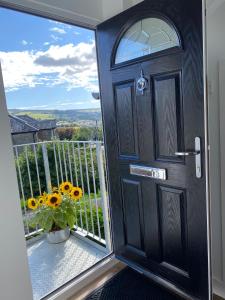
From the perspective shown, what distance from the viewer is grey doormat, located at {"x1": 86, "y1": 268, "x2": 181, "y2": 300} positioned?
1.67 m

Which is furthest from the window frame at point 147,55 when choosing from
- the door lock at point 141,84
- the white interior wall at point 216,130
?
the white interior wall at point 216,130

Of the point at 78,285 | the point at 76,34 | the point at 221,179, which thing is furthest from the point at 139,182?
the point at 76,34

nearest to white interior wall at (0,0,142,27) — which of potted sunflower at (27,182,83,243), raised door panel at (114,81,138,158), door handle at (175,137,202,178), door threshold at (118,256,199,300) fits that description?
raised door panel at (114,81,138,158)

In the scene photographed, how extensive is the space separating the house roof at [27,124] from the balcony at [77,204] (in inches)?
7.8

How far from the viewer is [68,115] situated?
255cm

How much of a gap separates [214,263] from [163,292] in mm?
421

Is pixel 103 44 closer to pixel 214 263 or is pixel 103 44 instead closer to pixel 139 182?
pixel 139 182

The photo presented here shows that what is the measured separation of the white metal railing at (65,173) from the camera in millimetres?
2508

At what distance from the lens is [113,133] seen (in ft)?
6.15

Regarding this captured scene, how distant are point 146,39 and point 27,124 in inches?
57.6

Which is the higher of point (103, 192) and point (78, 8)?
point (78, 8)

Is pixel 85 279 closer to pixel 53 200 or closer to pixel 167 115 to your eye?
pixel 53 200

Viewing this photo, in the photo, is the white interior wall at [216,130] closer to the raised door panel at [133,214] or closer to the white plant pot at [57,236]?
the raised door panel at [133,214]

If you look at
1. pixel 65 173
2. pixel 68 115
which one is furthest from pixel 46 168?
pixel 68 115
